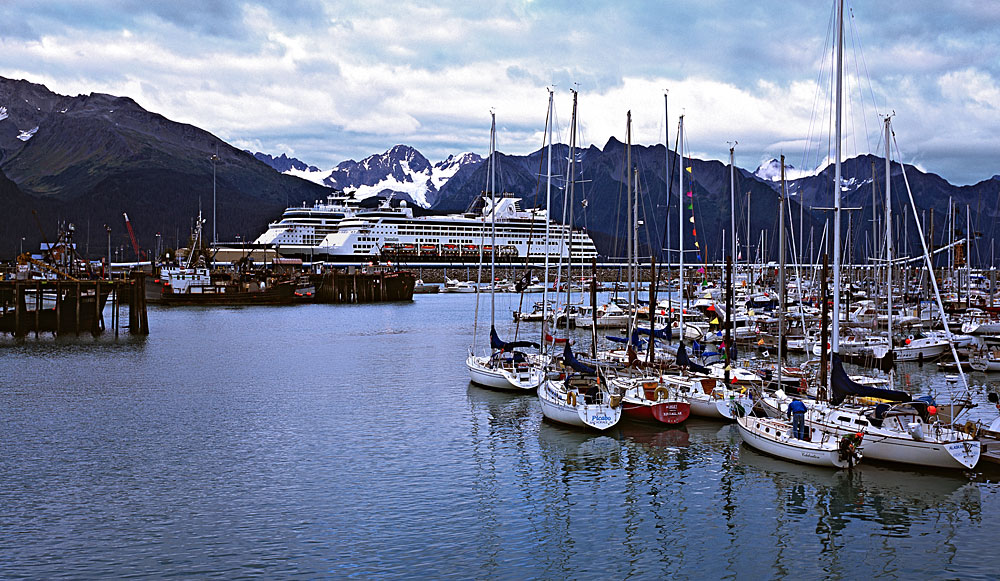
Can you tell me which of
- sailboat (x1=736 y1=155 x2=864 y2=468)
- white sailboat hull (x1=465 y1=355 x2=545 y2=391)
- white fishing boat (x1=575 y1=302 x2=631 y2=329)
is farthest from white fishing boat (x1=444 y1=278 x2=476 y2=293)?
sailboat (x1=736 y1=155 x2=864 y2=468)

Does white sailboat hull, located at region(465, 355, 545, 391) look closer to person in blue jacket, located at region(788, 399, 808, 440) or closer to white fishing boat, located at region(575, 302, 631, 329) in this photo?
person in blue jacket, located at region(788, 399, 808, 440)

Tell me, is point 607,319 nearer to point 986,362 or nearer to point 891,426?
point 986,362

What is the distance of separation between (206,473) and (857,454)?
1848cm

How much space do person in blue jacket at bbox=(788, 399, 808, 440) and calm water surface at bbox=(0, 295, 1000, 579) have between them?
3.30 ft

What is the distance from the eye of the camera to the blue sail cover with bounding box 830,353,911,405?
24797 mm

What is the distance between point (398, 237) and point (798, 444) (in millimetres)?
152657

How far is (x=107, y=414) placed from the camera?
33.4 m

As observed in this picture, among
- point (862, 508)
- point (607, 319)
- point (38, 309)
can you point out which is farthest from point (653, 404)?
point (38, 309)

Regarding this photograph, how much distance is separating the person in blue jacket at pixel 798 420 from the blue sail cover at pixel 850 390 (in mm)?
1649

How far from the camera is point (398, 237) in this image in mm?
172875

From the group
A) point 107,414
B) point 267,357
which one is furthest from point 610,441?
point 267,357

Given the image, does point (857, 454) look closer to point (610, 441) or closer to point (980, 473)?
point (980, 473)

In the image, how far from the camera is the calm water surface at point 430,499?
58.6ft

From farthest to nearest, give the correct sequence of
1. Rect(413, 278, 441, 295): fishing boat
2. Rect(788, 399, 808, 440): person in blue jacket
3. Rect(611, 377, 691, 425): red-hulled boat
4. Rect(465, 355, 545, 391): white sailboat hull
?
Rect(413, 278, 441, 295): fishing boat < Rect(465, 355, 545, 391): white sailboat hull < Rect(611, 377, 691, 425): red-hulled boat < Rect(788, 399, 808, 440): person in blue jacket
